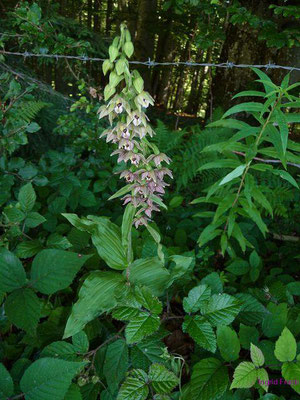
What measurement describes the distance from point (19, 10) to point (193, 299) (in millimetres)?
2534

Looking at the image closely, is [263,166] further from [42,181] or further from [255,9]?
[255,9]

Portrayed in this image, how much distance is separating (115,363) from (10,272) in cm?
63

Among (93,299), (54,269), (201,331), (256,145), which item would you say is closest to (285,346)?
(201,331)

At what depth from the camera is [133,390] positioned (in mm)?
1257

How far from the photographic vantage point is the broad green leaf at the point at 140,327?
132cm

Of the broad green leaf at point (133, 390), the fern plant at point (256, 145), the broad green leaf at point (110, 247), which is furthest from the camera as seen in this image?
the fern plant at point (256, 145)

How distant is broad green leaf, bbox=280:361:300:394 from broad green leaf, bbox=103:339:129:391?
654 mm

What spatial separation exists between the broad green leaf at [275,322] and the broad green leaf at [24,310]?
3.46ft

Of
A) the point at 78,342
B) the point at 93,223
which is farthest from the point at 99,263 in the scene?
the point at 78,342

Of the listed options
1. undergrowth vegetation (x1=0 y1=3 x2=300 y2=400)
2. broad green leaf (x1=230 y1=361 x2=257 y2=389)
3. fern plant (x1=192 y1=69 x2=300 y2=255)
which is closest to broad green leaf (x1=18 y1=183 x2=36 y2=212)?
undergrowth vegetation (x1=0 y1=3 x2=300 y2=400)

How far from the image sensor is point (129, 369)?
1.49m

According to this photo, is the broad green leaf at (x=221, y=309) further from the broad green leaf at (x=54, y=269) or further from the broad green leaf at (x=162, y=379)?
the broad green leaf at (x=54, y=269)

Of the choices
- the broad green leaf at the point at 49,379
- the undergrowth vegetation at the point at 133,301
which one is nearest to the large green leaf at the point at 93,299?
the undergrowth vegetation at the point at 133,301

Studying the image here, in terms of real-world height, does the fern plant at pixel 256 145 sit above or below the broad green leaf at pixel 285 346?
above
